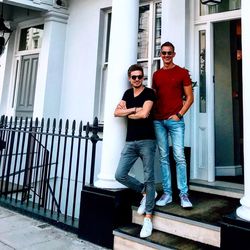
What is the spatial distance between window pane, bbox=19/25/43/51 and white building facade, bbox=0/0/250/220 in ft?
0.09

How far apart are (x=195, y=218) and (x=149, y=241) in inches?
22.3

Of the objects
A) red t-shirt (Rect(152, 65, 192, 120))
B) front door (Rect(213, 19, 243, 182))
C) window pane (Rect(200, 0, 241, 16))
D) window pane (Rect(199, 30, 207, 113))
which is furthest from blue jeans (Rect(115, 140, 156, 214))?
window pane (Rect(200, 0, 241, 16))

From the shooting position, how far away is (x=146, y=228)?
10.6 ft

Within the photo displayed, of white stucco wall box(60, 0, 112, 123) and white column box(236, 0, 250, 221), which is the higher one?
white stucco wall box(60, 0, 112, 123)

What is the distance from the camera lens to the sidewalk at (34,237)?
3.44m

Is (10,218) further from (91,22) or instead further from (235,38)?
(235,38)

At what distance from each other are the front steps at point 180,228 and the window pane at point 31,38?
5.98 meters

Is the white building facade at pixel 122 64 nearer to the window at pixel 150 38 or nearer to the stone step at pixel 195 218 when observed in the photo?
the window at pixel 150 38

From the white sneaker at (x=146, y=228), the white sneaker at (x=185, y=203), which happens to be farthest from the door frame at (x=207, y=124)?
the white sneaker at (x=146, y=228)

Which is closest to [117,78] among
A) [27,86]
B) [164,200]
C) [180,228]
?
[164,200]

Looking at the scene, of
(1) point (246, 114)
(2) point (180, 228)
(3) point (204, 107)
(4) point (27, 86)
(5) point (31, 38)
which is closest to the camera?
(1) point (246, 114)

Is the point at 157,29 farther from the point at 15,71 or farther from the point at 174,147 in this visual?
the point at 15,71

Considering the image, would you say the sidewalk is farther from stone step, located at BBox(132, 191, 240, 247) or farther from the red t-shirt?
the red t-shirt

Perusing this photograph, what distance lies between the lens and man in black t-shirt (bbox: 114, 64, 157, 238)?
10.9 ft
